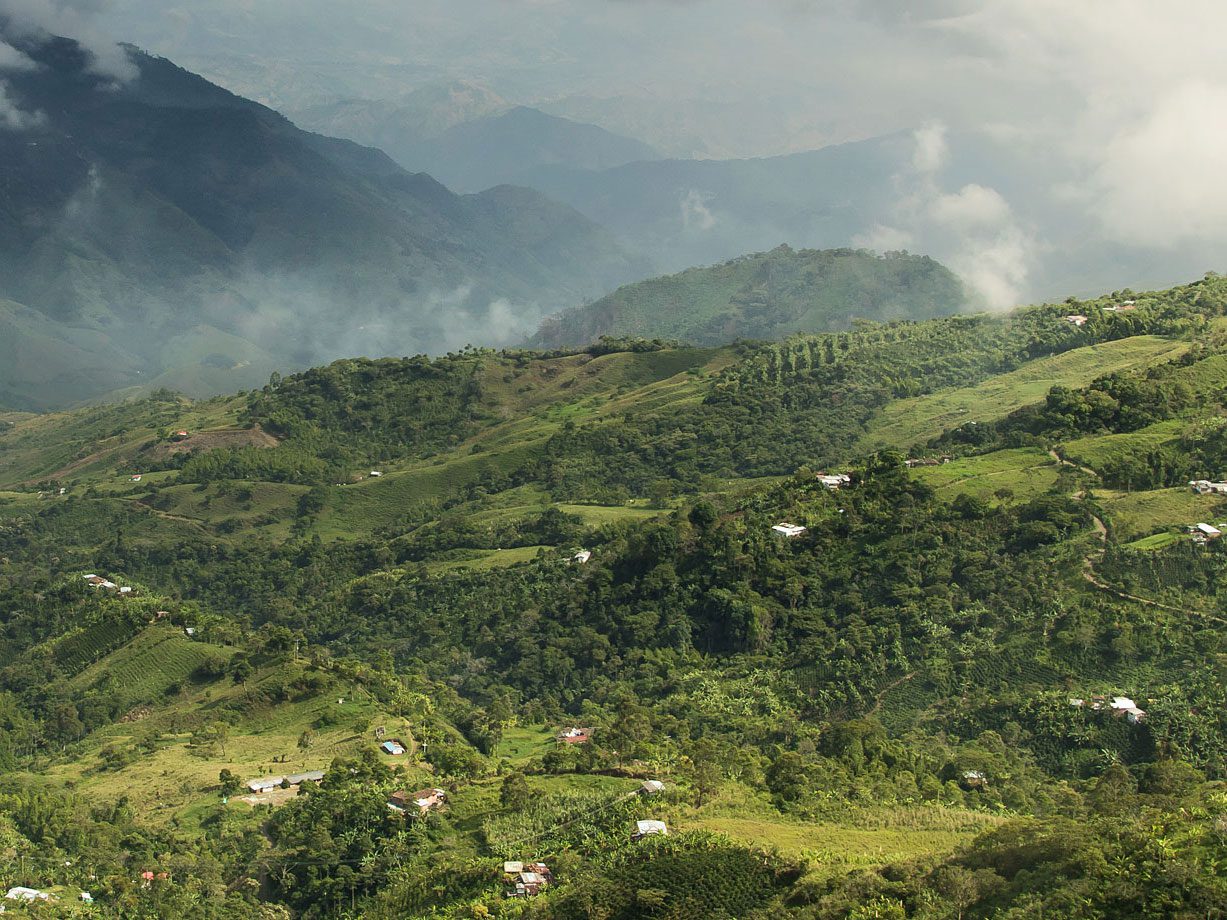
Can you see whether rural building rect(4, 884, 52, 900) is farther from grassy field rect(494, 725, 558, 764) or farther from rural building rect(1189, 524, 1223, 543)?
rural building rect(1189, 524, 1223, 543)

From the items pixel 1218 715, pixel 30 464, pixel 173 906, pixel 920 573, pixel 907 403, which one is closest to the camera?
pixel 173 906

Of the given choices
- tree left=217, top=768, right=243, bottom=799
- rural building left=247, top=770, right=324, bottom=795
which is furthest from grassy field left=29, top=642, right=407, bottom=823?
rural building left=247, top=770, right=324, bottom=795

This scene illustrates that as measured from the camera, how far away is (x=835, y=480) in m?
72.2

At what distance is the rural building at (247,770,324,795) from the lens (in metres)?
47.7

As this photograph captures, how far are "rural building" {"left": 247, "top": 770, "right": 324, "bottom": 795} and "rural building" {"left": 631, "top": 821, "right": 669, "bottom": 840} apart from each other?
13.7 m

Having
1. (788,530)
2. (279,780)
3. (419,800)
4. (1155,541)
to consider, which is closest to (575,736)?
(279,780)

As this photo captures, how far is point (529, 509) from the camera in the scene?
95.0 metres

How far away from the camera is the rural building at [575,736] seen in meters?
52.2

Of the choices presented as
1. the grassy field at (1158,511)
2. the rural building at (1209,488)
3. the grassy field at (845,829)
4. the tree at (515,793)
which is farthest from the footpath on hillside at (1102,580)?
the tree at (515,793)

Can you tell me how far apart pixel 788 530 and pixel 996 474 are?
9.91m

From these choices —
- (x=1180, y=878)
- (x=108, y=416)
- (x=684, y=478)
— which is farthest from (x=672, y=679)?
(x=108, y=416)

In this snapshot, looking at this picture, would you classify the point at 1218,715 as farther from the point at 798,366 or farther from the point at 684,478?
the point at 798,366

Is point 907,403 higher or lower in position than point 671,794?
higher

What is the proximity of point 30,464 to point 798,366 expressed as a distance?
235 feet
